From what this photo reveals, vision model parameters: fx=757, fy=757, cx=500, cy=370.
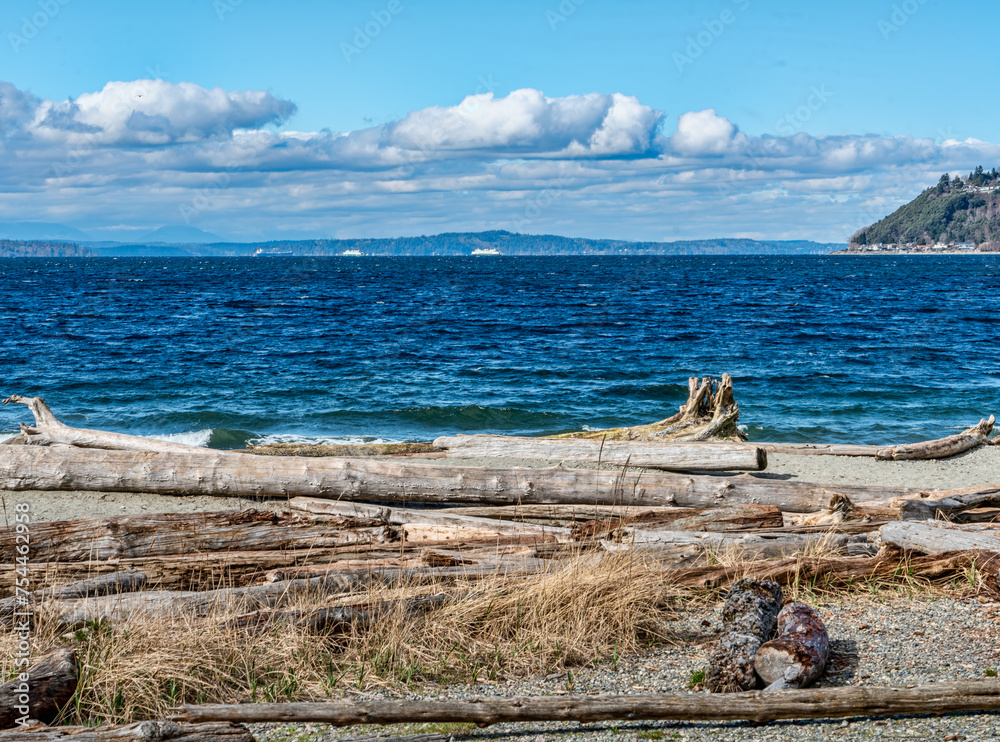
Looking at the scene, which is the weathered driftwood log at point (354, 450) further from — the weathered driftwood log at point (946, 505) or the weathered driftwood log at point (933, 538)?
the weathered driftwood log at point (933, 538)

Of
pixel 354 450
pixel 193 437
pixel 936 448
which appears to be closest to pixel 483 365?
pixel 193 437

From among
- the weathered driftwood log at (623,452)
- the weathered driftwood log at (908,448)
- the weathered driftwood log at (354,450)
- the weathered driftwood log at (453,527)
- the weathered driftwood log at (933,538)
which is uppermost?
the weathered driftwood log at (933,538)

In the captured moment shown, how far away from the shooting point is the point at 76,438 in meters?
12.3

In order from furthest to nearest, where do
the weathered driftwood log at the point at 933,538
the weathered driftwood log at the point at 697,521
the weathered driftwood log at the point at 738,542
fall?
1. the weathered driftwood log at the point at 697,521
2. the weathered driftwood log at the point at 738,542
3. the weathered driftwood log at the point at 933,538

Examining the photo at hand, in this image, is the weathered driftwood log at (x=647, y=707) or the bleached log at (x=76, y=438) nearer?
the weathered driftwood log at (x=647, y=707)

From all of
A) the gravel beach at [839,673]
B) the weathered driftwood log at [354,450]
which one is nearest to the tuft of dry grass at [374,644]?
the gravel beach at [839,673]

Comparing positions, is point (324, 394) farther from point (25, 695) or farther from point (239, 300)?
point (239, 300)

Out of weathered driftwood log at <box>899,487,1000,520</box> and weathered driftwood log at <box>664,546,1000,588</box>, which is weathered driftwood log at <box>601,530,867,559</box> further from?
weathered driftwood log at <box>899,487,1000,520</box>

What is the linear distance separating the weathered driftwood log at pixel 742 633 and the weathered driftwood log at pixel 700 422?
729cm

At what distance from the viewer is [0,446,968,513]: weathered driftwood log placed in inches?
356

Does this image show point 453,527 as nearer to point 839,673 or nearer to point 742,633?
point 742,633

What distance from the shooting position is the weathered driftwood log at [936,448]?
44.3ft

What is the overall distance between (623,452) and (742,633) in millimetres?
6796

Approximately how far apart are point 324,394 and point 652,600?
16477 millimetres
